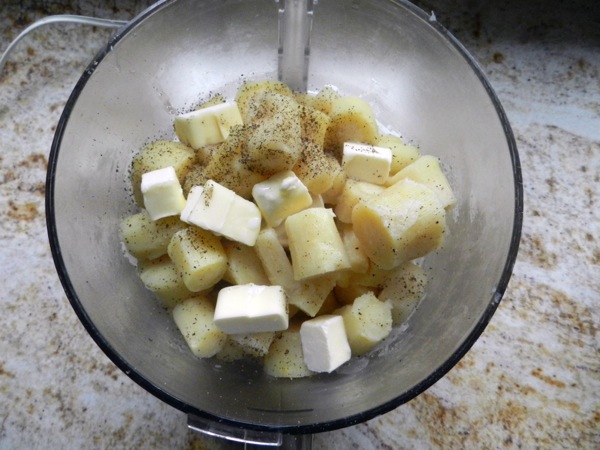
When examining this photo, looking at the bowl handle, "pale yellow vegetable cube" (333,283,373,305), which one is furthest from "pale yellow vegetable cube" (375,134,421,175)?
the bowl handle

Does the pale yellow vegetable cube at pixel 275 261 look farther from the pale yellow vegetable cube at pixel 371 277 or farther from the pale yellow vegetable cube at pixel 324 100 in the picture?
the pale yellow vegetable cube at pixel 324 100

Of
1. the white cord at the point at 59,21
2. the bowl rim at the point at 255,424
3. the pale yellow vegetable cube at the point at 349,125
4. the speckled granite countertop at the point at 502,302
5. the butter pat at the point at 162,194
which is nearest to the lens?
the bowl rim at the point at 255,424

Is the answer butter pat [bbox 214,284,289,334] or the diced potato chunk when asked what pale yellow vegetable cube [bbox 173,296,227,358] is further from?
the diced potato chunk

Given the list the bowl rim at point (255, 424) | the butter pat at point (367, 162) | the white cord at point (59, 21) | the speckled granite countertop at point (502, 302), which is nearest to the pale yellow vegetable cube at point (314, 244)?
the butter pat at point (367, 162)

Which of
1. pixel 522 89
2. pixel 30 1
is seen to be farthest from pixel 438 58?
pixel 30 1

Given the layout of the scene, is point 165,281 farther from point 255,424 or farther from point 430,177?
point 430,177
